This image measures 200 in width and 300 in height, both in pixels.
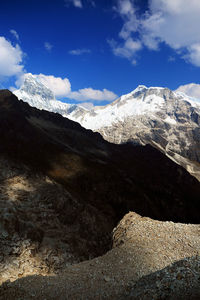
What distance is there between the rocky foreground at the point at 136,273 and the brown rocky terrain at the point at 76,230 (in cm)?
6

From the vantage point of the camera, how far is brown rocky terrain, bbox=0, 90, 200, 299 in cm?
1185

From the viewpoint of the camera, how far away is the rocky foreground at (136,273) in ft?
28.1

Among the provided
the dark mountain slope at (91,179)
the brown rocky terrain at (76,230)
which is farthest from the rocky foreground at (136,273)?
the dark mountain slope at (91,179)

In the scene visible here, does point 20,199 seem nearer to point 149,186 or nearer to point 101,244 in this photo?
point 101,244

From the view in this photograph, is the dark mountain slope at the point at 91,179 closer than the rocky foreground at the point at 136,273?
No

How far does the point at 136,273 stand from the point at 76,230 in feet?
62.6

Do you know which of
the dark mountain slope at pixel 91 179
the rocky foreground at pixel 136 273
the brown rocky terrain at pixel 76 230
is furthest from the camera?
the dark mountain slope at pixel 91 179

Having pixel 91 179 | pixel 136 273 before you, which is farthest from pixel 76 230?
pixel 91 179

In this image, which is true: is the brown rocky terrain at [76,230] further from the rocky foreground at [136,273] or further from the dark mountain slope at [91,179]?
the dark mountain slope at [91,179]

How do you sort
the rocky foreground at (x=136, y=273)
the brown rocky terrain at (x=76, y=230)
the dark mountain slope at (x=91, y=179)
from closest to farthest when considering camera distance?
the rocky foreground at (x=136, y=273) < the brown rocky terrain at (x=76, y=230) < the dark mountain slope at (x=91, y=179)

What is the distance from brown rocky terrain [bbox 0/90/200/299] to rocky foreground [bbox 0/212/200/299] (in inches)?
2.3

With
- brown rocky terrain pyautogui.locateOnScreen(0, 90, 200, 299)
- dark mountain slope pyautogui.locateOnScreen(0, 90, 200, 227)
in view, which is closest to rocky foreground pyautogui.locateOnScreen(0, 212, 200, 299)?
brown rocky terrain pyautogui.locateOnScreen(0, 90, 200, 299)

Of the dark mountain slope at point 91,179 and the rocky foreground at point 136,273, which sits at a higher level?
the rocky foreground at point 136,273

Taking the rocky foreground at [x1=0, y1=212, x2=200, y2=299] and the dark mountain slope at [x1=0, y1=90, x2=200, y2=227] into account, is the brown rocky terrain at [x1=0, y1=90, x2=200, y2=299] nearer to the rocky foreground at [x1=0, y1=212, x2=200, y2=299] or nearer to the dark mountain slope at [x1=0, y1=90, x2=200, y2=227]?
the rocky foreground at [x1=0, y1=212, x2=200, y2=299]
